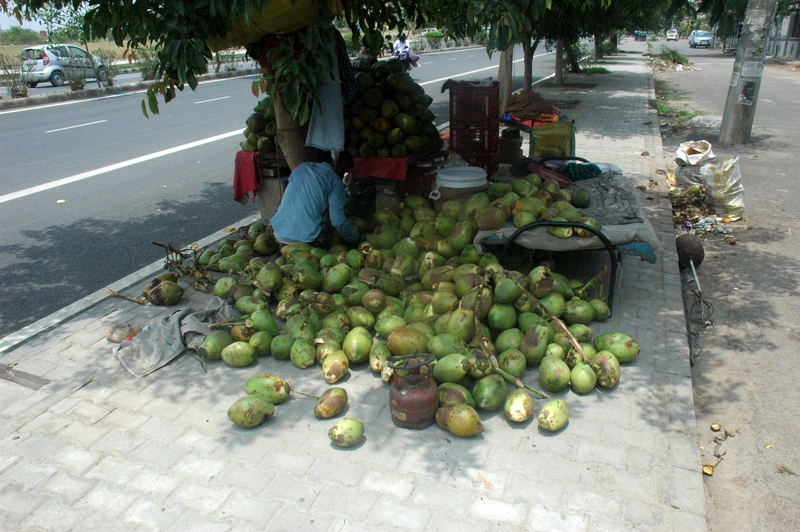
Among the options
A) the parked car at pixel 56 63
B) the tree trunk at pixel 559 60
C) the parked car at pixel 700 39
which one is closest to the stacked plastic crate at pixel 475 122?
the tree trunk at pixel 559 60

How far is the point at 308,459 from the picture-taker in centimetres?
297

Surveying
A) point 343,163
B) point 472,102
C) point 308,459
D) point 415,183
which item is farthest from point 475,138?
point 308,459

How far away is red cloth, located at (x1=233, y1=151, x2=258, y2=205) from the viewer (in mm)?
6234

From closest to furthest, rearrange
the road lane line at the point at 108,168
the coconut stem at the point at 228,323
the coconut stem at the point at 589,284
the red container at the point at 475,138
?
the coconut stem at the point at 228,323
the coconut stem at the point at 589,284
the red container at the point at 475,138
the road lane line at the point at 108,168

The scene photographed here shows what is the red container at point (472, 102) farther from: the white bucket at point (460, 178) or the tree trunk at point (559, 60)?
the tree trunk at point (559, 60)

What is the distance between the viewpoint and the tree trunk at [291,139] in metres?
5.55

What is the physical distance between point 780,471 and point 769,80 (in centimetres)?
2501

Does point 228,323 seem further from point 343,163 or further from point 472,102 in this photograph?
point 472,102

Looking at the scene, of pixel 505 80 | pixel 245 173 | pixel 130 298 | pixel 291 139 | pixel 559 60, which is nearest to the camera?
pixel 130 298

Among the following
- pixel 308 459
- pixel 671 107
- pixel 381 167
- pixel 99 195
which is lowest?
pixel 671 107

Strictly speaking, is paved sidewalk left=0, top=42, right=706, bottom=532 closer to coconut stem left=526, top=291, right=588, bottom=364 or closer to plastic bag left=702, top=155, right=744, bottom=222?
coconut stem left=526, top=291, right=588, bottom=364

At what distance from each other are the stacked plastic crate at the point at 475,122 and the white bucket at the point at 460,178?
1.09 meters

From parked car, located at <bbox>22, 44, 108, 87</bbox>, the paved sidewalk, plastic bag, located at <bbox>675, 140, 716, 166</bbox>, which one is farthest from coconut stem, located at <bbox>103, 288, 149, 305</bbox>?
parked car, located at <bbox>22, 44, 108, 87</bbox>

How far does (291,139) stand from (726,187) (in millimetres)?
5234
